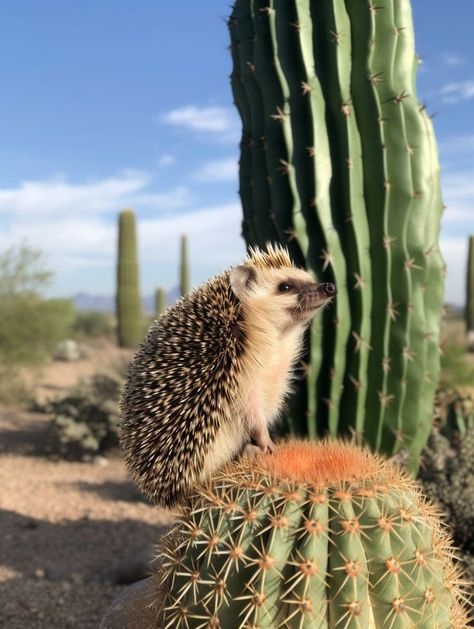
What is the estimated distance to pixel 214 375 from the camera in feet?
9.05

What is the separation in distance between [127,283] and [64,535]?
19.1m

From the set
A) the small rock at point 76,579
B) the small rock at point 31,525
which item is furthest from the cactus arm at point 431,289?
the small rock at point 31,525

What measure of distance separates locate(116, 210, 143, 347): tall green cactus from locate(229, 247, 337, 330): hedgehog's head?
72.8ft

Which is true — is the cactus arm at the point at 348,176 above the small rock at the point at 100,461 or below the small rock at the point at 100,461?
above

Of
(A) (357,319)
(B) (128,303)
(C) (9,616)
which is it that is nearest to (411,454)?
(A) (357,319)

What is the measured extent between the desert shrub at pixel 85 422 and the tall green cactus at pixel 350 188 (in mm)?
5217

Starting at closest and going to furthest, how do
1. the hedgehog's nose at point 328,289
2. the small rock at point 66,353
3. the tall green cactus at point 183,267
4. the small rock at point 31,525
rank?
the hedgehog's nose at point 328,289 → the small rock at point 31,525 → the small rock at point 66,353 → the tall green cactus at point 183,267

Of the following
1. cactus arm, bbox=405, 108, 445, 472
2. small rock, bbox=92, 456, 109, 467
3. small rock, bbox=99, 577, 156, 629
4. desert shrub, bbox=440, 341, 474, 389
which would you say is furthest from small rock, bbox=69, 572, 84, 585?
desert shrub, bbox=440, 341, 474, 389

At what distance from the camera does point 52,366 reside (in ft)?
69.4

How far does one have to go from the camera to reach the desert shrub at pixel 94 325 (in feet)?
105

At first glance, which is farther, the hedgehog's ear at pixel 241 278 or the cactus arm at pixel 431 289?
the cactus arm at pixel 431 289

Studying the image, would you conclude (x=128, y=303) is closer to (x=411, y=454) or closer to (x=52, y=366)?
(x=52, y=366)

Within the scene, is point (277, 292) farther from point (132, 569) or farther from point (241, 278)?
point (132, 569)

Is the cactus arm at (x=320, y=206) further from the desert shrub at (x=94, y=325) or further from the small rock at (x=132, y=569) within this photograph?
the desert shrub at (x=94, y=325)
